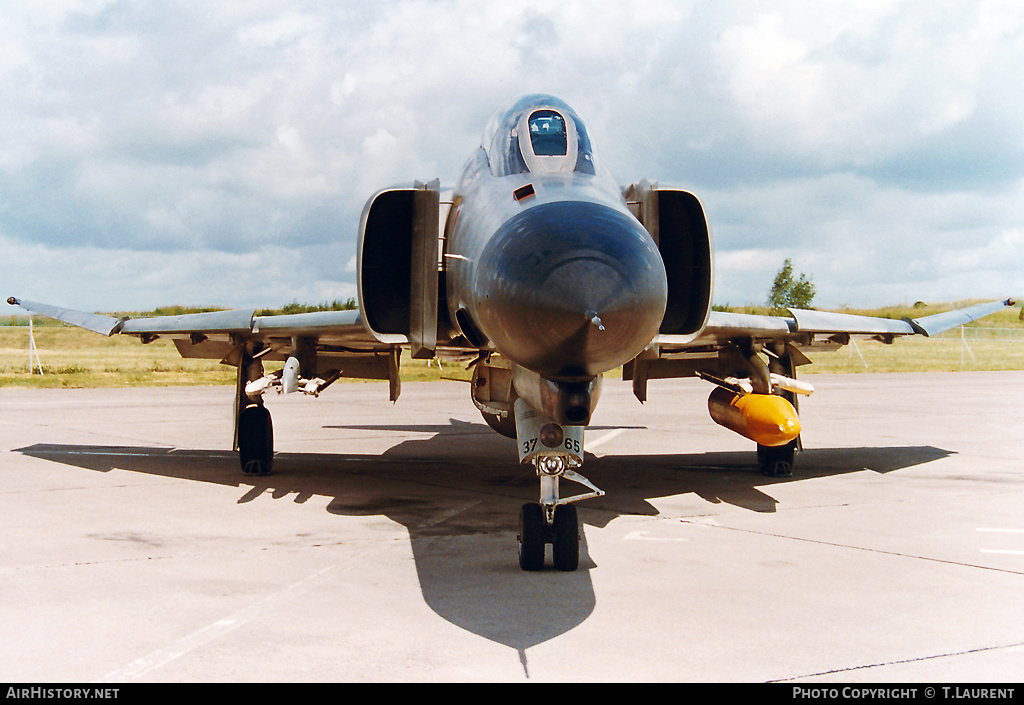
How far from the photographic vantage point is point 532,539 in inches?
232

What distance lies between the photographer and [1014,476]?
1024 cm

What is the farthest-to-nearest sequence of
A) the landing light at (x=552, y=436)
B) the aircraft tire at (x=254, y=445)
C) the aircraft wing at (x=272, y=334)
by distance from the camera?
the aircraft tire at (x=254, y=445) → the aircraft wing at (x=272, y=334) → the landing light at (x=552, y=436)

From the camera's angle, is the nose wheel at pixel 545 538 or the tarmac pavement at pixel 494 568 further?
the nose wheel at pixel 545 538

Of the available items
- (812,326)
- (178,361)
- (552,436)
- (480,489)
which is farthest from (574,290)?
(178,361)

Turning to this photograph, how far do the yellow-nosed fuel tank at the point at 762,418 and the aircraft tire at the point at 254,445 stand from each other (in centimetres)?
534

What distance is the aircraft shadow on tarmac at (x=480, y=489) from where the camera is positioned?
5.08 metres

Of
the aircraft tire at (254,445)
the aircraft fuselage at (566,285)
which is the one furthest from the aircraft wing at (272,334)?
the aircraft fuselage at (566,285)

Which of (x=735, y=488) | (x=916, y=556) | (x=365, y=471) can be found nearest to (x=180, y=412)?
(x=365, y=471)

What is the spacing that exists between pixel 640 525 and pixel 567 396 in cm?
290

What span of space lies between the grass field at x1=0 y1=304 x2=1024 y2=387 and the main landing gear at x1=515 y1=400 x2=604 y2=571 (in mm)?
14040

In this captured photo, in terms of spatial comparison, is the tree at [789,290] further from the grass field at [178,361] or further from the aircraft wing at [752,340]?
the aircraft wing at [752,340]

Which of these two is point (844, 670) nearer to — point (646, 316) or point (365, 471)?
point (646, 316)

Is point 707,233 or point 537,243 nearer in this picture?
point 537,243

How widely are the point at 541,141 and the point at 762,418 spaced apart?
4.06m
